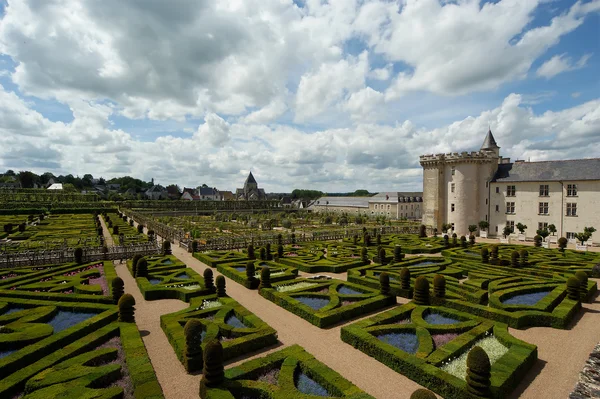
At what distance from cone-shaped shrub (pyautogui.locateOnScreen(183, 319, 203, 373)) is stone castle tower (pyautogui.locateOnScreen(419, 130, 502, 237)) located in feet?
138

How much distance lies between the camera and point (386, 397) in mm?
8719

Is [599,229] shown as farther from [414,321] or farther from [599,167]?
[414,321]

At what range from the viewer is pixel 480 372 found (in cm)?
806

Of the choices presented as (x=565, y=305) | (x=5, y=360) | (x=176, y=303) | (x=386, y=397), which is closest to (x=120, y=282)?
(x=176, y=303)

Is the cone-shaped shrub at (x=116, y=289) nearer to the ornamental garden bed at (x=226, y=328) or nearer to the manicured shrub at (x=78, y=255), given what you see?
the ornamental garden bed at (x=226, y=328)

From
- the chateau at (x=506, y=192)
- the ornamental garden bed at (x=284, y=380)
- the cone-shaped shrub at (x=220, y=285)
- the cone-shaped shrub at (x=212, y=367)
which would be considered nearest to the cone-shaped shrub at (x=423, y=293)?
the ornamental garden bed at (x=284, y=380)

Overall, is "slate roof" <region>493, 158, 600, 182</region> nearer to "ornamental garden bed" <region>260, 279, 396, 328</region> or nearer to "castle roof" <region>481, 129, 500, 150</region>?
"castle roof" <region>481, 129, 500, 150</region>

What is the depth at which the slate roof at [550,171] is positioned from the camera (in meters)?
35.3

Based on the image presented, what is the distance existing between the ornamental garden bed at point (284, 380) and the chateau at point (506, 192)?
39725 millimetres

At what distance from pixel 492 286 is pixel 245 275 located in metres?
14.1

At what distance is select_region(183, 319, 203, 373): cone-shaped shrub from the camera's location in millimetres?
9656

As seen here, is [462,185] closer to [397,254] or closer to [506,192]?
[506,192]

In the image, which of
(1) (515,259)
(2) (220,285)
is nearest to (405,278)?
(2) (220,285)

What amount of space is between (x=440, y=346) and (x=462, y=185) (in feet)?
123
